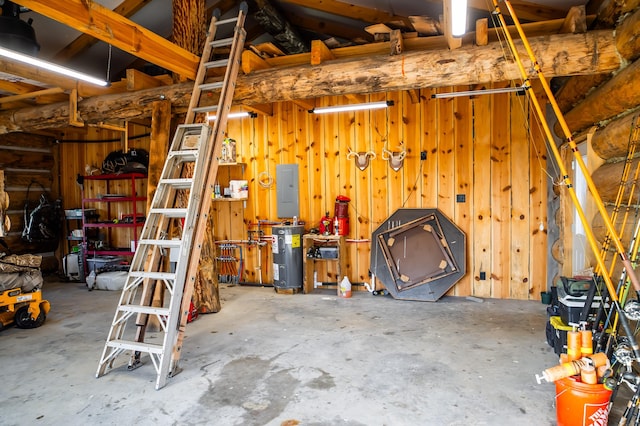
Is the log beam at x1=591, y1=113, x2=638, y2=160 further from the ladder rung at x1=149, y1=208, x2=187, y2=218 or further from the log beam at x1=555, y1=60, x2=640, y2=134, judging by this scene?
the ladder rung at x1=149, y1=208, x2=187, y2=218

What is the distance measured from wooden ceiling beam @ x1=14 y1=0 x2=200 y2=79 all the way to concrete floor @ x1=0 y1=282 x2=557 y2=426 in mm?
2798

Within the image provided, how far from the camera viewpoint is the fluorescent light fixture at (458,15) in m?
2.51

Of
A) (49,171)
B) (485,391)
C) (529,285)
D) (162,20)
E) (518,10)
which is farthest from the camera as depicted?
(49,171)

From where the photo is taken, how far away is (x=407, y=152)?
19.8 feet

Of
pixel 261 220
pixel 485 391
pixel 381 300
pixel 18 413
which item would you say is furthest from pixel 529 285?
pixel 18 413

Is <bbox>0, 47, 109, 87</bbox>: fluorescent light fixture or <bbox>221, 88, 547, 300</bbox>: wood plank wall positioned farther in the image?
<bbox>221, 88, 547, 300</bbox>: wood plank wall

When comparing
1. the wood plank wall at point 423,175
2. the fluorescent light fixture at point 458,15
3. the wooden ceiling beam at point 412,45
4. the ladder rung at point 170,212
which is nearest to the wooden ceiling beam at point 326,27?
the wood plank wall at point 423,175

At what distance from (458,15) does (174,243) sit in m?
2.84

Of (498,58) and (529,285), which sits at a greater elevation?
(498,58)

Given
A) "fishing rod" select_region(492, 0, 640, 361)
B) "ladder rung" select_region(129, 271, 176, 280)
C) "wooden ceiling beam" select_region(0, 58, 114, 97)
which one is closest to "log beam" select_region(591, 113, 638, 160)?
"fishing rod" select_region(492, 0, 640, 361)

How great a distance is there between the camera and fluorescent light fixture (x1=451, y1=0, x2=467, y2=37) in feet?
8.24

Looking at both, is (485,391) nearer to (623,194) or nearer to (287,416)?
(287,416)

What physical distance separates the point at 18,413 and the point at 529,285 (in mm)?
5856

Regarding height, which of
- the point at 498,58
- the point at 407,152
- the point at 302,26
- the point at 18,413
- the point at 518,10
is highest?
the point at 302,26
